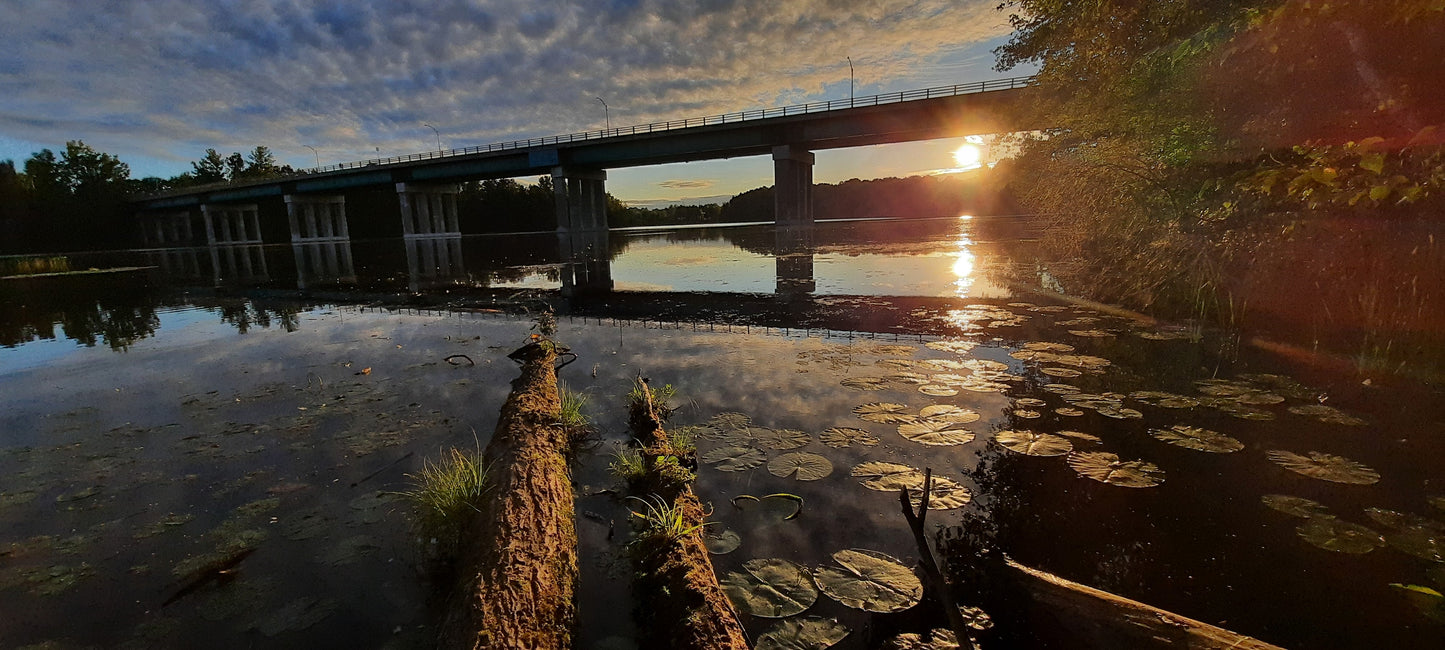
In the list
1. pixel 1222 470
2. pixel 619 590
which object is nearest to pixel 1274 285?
pixel 1222 470

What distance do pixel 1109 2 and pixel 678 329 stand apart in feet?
38.9

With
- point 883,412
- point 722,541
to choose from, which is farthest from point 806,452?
point 722,541

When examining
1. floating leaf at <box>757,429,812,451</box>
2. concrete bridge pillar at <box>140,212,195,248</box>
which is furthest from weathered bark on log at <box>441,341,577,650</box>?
concrete bridge pillar at <box>140,212,195,248</box>

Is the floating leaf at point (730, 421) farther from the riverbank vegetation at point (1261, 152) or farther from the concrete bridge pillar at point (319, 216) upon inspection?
the concrete bridge pillar at point (319, 216)

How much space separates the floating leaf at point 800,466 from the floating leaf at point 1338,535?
3013 millimetres

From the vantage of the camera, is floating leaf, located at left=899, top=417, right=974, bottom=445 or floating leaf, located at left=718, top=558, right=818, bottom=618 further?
floating leaf, located at left=899, top=417, right=974, bottom=445

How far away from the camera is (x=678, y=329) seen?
34.5ft

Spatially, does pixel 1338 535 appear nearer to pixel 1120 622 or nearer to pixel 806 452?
pixel 1120 622

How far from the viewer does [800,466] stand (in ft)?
14.6

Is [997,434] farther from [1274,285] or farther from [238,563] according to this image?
[1274,285]

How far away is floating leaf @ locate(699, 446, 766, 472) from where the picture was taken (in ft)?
15.0

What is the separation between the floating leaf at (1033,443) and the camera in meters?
4.61

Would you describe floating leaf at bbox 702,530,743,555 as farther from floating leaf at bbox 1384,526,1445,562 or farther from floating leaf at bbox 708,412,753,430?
floating leaf at bbox 1384,526,1445,562

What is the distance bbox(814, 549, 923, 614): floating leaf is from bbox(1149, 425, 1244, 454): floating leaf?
3359mm
